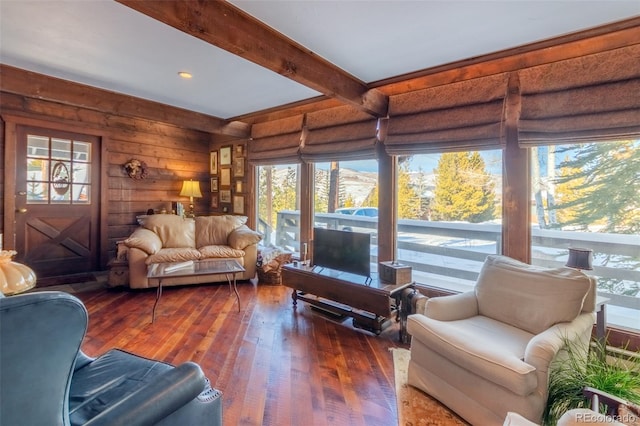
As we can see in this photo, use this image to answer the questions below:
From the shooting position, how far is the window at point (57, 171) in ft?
13.0

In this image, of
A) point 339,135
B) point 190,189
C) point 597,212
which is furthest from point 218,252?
point 597,212

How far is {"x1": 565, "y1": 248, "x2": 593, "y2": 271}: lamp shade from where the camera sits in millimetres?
2100

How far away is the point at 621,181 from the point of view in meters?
2.29

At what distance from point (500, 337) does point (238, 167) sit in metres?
4.54

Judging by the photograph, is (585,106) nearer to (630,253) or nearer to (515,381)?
(630,253)

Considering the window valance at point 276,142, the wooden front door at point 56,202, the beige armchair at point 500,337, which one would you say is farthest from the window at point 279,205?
the beige armchair at point 500,337

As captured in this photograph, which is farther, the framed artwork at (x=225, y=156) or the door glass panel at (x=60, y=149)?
the framed artwork at (x=225, y=156)

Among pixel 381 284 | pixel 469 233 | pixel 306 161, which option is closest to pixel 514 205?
pixel 469 233

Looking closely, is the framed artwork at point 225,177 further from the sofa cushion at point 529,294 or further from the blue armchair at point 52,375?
the blue armchair at point 52,375

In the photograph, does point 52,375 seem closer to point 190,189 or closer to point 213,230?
point 213,230

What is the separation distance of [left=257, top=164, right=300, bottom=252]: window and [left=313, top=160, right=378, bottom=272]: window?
463 millimetres

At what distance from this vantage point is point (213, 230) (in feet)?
14.8

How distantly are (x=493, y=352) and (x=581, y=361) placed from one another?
471mm

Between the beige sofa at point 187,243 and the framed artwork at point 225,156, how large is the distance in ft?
4.11
